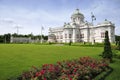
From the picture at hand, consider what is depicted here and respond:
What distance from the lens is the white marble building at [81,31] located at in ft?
262

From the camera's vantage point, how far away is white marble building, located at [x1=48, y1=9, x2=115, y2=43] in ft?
262

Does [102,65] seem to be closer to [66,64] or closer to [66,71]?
[66,64]

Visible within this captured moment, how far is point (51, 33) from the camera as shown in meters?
106

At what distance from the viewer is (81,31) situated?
9062 centimetres

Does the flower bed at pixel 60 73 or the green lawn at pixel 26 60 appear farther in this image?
the green lawn at pixel 26 60

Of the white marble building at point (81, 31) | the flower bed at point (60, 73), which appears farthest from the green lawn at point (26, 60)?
the white marble building at point (81, 31)

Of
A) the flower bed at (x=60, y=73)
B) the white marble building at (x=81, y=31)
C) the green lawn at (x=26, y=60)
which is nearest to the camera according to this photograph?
the flower bed at (x=60, y=73)

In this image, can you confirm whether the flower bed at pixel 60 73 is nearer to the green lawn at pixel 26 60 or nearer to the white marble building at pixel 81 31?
the green lawn at pixel 26 60

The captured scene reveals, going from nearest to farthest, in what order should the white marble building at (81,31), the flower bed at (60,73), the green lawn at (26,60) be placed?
1. the flower bed at (60,73)
2. the green lawn at (26,60)
3. the white marble building at (81,31)

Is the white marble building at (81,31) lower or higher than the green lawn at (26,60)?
higher

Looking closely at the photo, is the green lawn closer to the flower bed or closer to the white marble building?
the flower bed

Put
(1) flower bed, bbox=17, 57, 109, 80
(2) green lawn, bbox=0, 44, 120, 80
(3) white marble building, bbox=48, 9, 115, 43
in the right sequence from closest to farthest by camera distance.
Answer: (1) flower bed, bbox=17, 57, 109, 80 < (2) green lawn, bbox=0, 44, 120, 80 < (3) white marble building, bbox=48, 9, 115, 43

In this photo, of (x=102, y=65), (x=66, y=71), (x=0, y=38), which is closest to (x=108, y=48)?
(x=102, y=65)

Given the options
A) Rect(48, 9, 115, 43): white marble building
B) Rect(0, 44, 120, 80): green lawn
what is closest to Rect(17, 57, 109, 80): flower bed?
Rect(0, 44, 120, 80): green lawn
